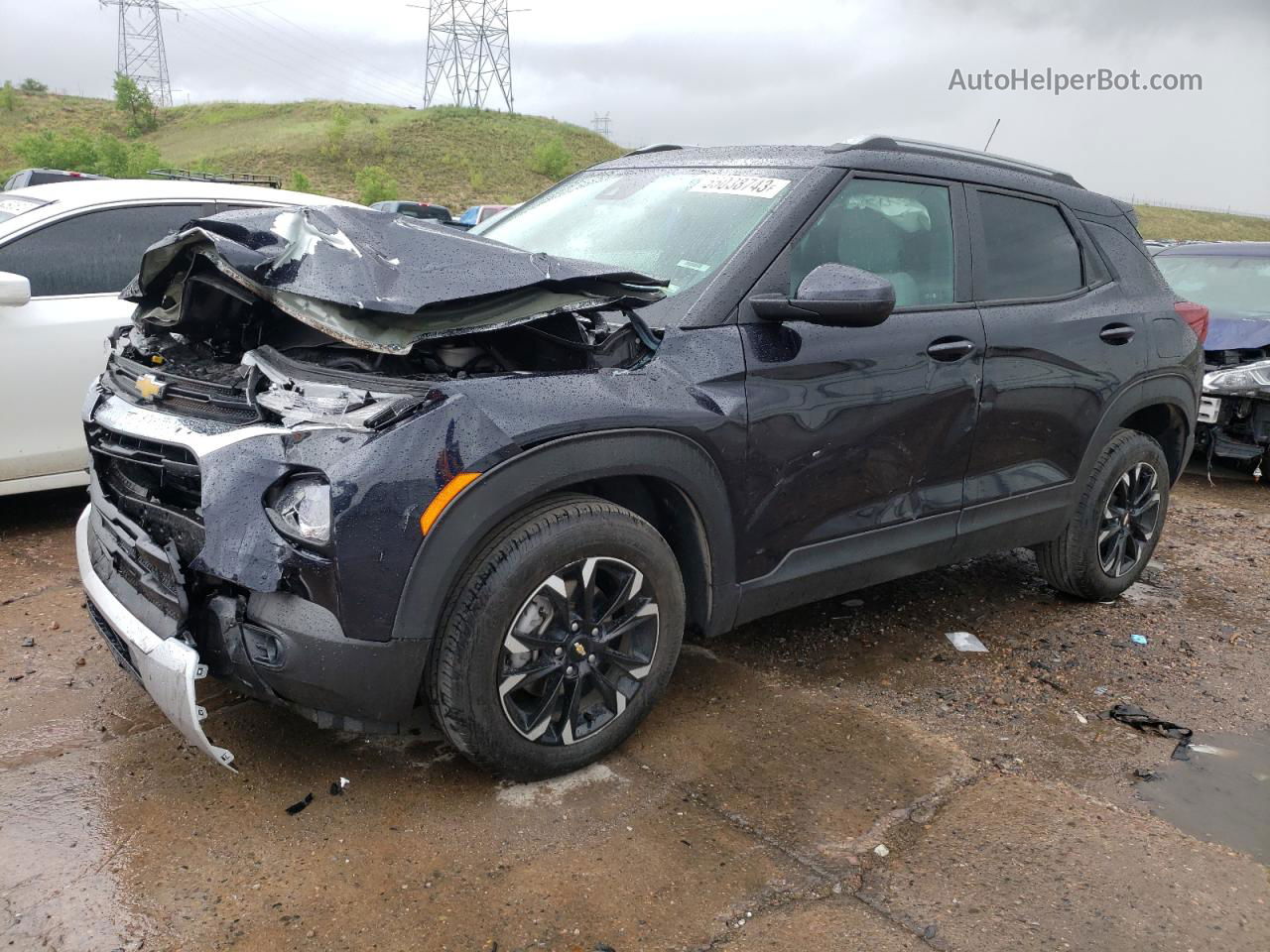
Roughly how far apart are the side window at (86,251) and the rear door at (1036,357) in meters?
3.73

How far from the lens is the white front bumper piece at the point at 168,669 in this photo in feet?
7.75

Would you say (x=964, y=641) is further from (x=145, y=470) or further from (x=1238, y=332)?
(x=1238, y=332)

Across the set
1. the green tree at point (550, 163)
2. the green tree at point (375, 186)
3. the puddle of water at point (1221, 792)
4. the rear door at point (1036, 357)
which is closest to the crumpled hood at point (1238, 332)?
the rear door at point (1036, 357)

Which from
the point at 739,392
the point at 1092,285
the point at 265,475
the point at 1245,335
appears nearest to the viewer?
the point at 265,475

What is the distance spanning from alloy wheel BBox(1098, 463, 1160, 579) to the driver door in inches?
49.0

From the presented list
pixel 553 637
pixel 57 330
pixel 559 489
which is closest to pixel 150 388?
pixel 559 489

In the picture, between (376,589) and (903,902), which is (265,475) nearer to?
(376,589)

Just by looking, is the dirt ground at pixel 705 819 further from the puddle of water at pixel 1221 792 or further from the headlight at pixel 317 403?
the headlight at pixel 317 403

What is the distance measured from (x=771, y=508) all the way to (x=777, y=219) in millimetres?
938

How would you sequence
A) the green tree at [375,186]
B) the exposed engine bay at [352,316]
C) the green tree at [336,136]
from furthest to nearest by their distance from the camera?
the green tree at [336,136]
the green tree at [375,186]
the exposed engine bay at [352,316]

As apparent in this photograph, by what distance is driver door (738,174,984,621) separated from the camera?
123 inches

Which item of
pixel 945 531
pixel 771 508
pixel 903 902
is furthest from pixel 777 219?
pixel 903 902

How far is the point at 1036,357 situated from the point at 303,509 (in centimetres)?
282

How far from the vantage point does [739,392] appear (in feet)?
9.86
